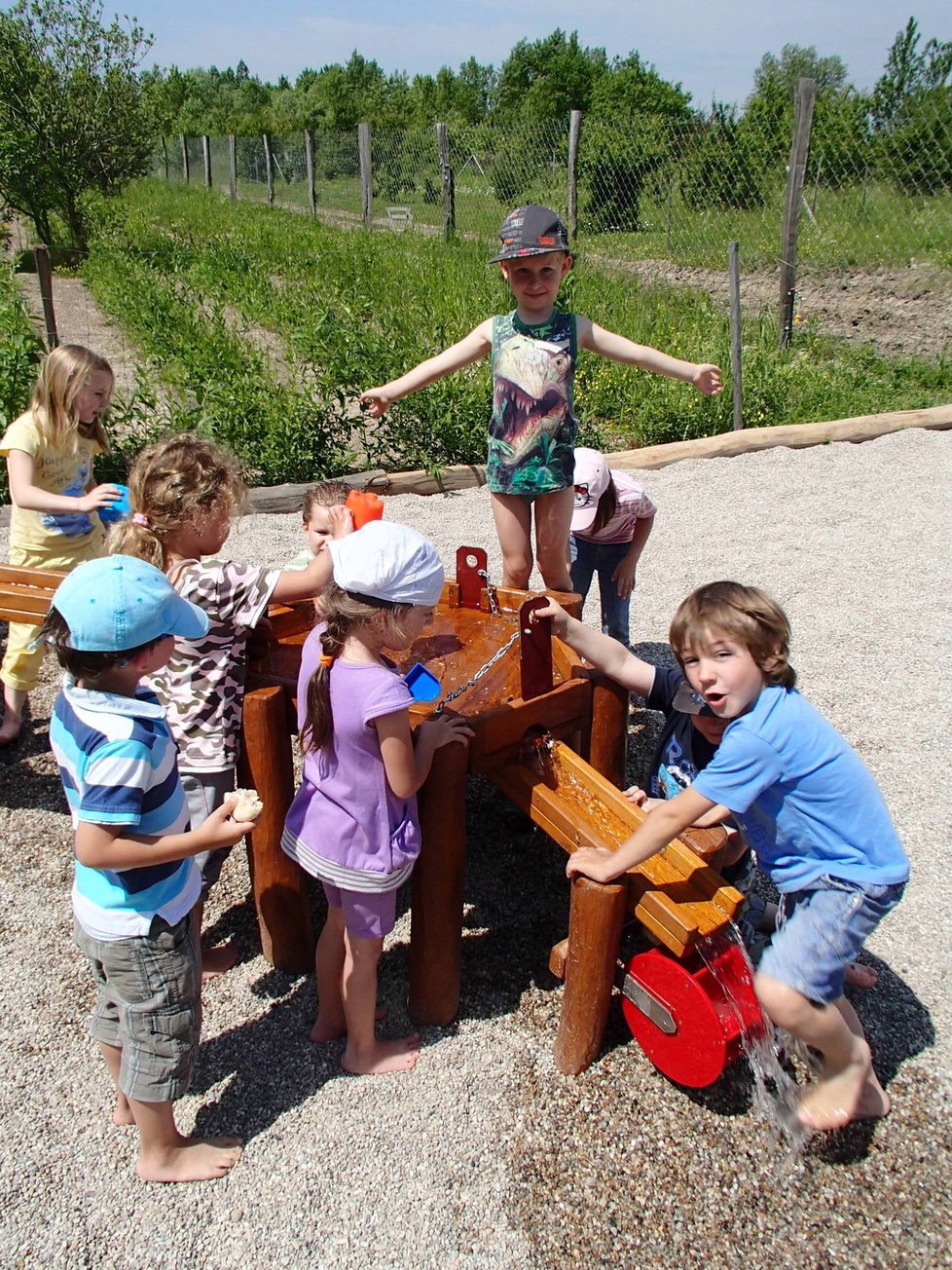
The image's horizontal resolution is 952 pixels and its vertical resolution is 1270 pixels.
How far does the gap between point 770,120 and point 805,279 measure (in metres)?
1.54

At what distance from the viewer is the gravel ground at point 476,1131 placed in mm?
1809

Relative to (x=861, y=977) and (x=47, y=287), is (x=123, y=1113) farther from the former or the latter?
(x=47, y=287)

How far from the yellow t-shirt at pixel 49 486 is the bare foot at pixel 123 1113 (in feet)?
6.31

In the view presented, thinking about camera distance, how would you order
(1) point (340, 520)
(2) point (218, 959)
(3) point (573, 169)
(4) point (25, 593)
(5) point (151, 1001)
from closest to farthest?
(5) point (151, 1001), (2) point (218, 959), (1) point (340, 520), (4) point (25, 593), (3) point (573, 169)

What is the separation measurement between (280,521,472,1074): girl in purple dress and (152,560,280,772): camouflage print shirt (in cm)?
32

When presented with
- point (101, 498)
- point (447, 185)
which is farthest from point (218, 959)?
point (447, 185)

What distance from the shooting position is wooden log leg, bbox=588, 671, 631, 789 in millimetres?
2521

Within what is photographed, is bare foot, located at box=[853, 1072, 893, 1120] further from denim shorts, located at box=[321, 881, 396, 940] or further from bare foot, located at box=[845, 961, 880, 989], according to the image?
denim shorts, located at box=[321, 881, 396, 940]

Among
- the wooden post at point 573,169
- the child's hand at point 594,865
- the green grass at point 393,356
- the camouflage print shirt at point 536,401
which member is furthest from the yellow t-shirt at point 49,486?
the wooden post at point 573,169

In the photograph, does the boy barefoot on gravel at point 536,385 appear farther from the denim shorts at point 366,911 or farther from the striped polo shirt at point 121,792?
the striped polo shirt at point 121,792

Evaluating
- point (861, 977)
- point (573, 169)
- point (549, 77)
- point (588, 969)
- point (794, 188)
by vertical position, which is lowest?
point (861, 977)

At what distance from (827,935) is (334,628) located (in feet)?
3.65

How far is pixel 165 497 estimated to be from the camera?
228cm

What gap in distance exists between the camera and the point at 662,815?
6.08 feet
